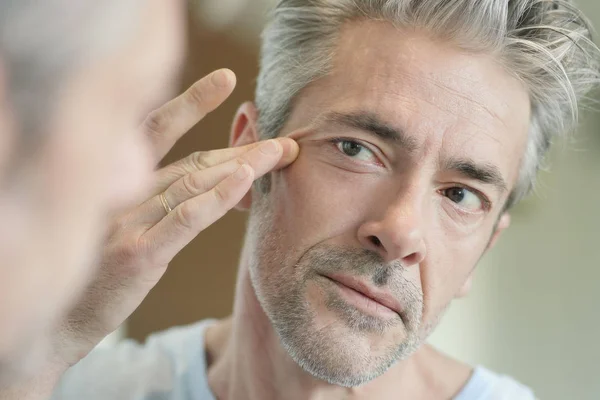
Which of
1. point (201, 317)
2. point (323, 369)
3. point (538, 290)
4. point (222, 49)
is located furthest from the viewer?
point (201, 317)

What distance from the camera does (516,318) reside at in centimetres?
204

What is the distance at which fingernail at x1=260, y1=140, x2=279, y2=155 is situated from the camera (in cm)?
101

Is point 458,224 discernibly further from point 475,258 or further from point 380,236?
point 380,236

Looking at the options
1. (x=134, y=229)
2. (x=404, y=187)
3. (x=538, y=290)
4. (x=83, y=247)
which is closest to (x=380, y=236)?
(x=404, y=187)

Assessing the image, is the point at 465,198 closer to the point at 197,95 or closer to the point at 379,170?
the point at 379,170

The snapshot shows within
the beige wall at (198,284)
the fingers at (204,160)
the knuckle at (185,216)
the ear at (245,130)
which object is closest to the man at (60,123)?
the knuckle at (185,216)

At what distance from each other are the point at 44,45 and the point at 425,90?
0.78m

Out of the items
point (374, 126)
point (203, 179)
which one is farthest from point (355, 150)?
point (203, 179)

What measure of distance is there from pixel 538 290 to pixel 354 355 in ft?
3.67

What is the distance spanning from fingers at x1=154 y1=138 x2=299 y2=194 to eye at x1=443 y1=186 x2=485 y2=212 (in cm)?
28

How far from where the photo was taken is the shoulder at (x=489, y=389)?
134cm

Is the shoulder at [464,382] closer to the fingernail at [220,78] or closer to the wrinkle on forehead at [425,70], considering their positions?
the wrinkle on forehead at [425,70]

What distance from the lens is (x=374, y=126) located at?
1085 mm

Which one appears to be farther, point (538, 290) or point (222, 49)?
point (538, 290)
